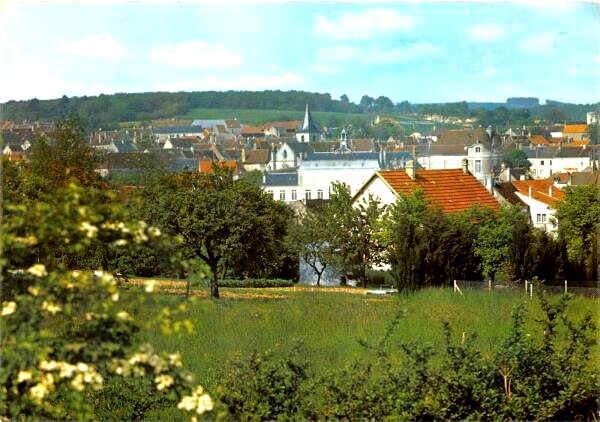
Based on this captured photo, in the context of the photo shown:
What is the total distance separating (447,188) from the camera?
16562 mm

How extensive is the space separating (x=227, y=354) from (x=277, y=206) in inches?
536

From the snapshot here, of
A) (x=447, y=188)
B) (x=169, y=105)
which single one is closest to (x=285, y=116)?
(x=447, y=188)

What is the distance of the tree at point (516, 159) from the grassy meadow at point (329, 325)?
2871 centimetres

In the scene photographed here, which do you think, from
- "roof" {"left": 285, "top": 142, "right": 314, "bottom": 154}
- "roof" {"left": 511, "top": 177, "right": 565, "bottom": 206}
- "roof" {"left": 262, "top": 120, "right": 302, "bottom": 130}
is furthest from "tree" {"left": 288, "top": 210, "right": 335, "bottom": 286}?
"roof" {"left": 285, "top": 142, "right": 314, "bottom": 154}

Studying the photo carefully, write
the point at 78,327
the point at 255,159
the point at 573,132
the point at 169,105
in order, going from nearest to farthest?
the point at 78,327, the point at 169,105, the point at 255,159, the point at 573,132

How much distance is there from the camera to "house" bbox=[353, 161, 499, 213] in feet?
51.9

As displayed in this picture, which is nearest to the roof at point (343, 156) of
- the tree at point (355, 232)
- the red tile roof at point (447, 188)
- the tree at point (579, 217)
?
the tree at point (579, 217)

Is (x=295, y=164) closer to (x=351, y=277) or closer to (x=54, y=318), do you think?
(x=351, y=277)

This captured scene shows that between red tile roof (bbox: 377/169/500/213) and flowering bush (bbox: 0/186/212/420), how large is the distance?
12.2 metres

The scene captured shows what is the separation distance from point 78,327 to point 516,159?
3673 centimetres

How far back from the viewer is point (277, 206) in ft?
65.3

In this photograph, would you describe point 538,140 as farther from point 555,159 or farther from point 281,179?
point 281,179

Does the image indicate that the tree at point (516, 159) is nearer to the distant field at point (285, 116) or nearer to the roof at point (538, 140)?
the roof at point (538, 140)

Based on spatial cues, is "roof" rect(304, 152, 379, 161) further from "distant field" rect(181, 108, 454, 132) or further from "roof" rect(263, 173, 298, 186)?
"distant field" rect(181, 108, 454, 132)
